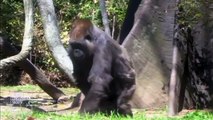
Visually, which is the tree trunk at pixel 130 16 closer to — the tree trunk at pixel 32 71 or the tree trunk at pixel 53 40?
the tree trunk at pixel 53 40

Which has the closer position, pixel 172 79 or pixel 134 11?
pixel 172 79

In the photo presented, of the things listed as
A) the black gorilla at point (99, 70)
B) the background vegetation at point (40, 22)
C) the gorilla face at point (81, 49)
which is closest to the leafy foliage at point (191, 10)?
the black gorilla at point (99, 70)

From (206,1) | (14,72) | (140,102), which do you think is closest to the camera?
(206,1)

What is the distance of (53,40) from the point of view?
9.26 m

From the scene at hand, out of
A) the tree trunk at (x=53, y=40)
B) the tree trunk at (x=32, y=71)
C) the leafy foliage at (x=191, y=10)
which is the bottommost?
the tree trunk at (x=32, y=71)

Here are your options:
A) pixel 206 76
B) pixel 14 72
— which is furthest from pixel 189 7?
pixel 14 72

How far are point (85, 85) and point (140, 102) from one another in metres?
2.19

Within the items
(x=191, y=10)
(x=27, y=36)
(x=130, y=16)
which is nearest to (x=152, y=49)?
(x=130, y=16)

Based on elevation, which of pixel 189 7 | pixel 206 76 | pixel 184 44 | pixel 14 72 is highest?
pixel 189 7

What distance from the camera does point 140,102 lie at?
9562 millimetres

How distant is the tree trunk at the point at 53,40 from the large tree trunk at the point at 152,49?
129cm

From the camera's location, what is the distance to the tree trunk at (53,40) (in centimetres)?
912

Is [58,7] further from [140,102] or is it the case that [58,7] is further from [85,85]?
[85,85]

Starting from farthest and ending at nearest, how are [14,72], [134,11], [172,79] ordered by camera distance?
1. [14,72]
2. [134,11]
3. [172,79]
